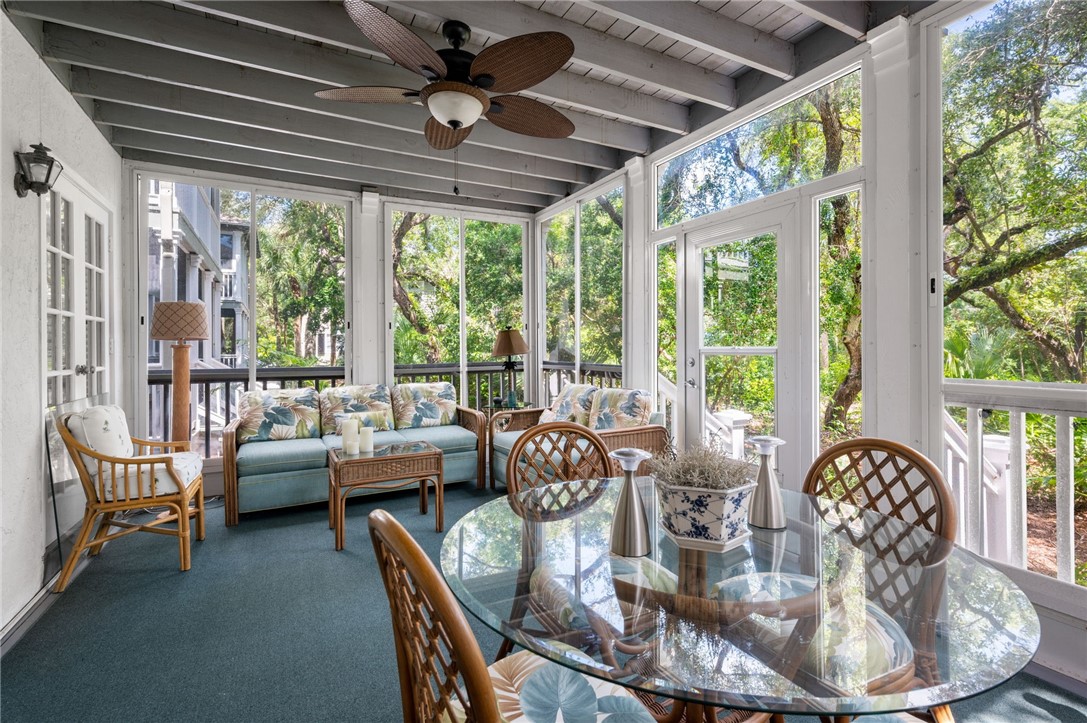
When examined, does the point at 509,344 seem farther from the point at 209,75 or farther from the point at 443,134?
the point at 209,75

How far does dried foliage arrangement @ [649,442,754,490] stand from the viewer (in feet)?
4.17

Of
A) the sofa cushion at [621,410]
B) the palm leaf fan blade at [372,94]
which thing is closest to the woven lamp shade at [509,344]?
the sofa cushion at [621,410]

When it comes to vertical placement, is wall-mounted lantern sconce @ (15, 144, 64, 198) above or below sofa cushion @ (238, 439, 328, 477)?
above

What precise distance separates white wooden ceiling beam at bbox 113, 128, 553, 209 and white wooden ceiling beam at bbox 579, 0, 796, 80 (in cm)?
Answer: 273

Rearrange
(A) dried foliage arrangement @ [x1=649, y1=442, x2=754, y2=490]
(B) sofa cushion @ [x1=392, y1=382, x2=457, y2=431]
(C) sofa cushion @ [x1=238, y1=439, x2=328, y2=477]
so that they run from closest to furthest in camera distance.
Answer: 1. (A) dried foliage arrangement @ [x1=649, y1=442, x2=754, y2=490]
2. (C) sofa cushion @ [x1=238, y1=439, x2=328, y2=477]
3. (B) sofa cushion @ [x1=392, y1=382, x2=457, y2=431]

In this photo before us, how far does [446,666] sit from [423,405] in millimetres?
4068

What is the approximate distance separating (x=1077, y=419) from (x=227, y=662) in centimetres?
340

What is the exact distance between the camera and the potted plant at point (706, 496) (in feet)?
4.17

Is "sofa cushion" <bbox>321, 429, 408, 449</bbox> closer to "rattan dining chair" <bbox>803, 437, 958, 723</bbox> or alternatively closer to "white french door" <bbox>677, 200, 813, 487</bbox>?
"white french door" <bbox>677, 200, 813, 487</bbox>

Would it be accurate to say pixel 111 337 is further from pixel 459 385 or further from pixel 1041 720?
pixel 1041 720

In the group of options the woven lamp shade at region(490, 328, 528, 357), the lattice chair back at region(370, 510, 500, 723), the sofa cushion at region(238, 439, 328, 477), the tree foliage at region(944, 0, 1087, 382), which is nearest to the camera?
the lattice chair back at region(370, 510, 500, 723)

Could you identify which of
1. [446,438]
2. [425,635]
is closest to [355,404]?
[446,438]

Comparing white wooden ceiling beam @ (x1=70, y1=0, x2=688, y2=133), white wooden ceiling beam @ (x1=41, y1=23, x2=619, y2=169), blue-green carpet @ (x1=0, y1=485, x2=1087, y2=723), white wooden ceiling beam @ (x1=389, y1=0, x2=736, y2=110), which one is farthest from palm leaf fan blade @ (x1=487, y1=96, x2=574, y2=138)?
blue-green carpet @ (x1=0, y1=485, x2=1087, y2=723)

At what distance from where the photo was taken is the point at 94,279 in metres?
3.42
